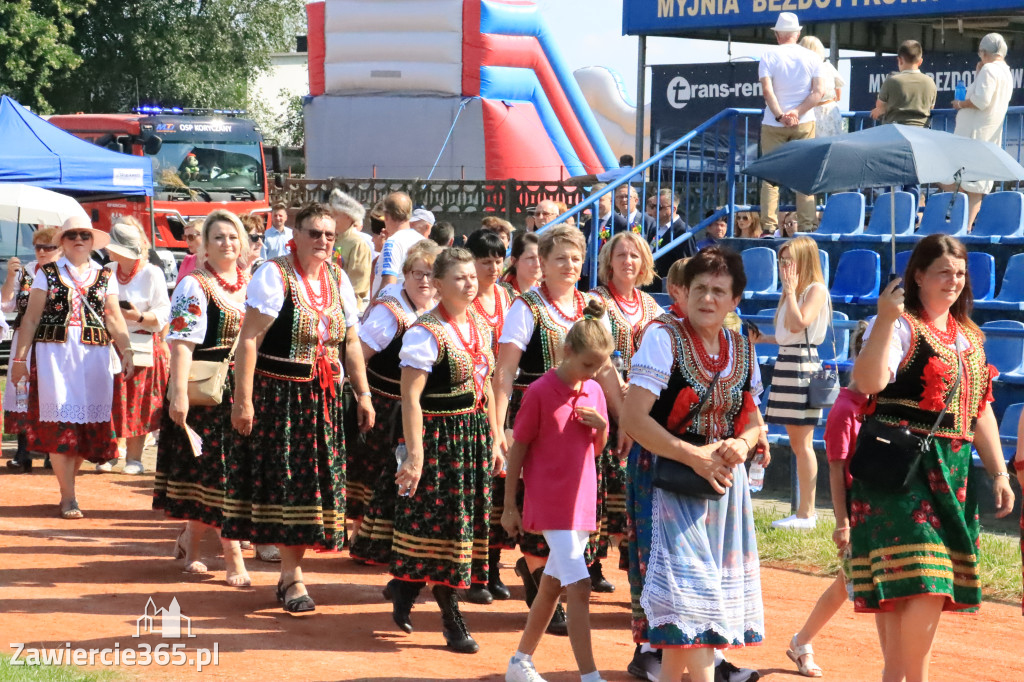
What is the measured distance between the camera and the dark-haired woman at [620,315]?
699cm

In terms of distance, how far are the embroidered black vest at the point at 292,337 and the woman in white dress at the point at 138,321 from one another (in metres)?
3.53

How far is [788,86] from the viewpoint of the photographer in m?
12.7

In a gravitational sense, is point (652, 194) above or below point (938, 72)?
below

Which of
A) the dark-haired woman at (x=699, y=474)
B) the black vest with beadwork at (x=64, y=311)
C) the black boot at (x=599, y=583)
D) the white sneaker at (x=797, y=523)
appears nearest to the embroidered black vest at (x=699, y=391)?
the dark-haired woman at (x=699, y=474)

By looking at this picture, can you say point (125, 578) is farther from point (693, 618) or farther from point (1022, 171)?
point (1022, 171)

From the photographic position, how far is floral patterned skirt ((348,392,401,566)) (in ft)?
22.8

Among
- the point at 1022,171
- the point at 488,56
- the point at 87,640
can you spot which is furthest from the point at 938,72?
the point at 87,640

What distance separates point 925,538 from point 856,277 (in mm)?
7331

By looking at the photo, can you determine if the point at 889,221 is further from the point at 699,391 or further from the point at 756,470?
the point at 699,391

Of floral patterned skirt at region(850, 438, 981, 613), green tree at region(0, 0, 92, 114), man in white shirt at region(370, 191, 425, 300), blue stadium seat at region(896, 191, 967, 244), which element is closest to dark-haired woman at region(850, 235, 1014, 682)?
floral patterned skirt at region(850, 438, 981, 613)

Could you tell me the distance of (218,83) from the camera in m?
40.7

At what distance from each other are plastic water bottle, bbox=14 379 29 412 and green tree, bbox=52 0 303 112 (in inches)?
1188

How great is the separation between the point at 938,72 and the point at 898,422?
12.7 metres

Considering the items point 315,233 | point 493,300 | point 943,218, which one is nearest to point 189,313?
point 315,233
